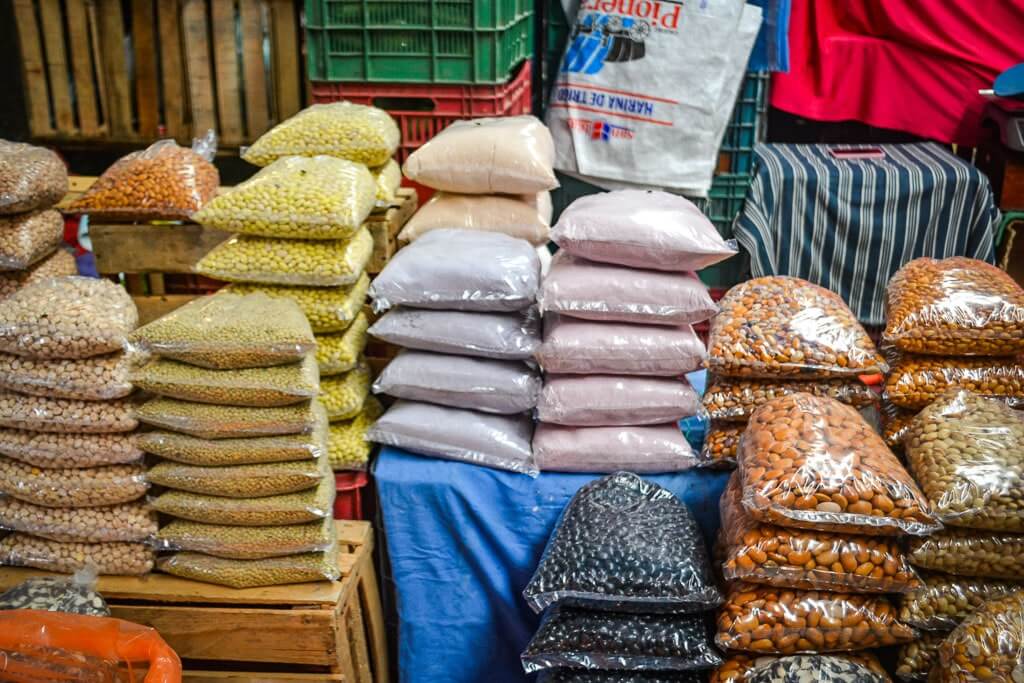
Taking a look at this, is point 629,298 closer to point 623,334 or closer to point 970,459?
point 623,334

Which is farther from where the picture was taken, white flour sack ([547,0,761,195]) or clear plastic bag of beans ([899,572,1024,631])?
white flour sack ([547,0,761,195])

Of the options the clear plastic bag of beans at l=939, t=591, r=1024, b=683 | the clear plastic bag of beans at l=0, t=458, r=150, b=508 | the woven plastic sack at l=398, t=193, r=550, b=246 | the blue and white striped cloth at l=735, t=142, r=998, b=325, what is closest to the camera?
the clear plastic bag of beans at l=939, t=591, r=1024, b=683

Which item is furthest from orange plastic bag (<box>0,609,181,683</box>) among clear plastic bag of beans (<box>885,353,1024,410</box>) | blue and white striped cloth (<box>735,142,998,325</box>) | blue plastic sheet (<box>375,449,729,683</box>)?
blue and white striped cloth (<box>735,142,998,325</box>)

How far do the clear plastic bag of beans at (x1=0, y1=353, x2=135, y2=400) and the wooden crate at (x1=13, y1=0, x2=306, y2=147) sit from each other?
2.58 m

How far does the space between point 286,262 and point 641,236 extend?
0.79m

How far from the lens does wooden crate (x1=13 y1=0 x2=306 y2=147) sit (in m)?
4.12

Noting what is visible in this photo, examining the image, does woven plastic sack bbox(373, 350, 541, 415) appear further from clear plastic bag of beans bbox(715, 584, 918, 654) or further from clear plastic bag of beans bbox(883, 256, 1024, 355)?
clear plastic bag of beans bbox(883, 256, 1024, 355)

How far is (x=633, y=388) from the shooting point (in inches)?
81.0

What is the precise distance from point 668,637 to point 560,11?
7.55 ft

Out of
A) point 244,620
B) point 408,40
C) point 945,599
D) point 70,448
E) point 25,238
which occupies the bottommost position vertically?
point 244,620

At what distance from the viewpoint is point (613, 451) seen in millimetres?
2070

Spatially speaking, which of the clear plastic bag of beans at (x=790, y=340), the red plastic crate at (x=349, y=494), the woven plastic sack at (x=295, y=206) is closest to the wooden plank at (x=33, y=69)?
the woven plastic sack at (x=295, y=206)

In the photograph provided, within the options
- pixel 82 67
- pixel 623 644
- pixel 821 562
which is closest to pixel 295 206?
pixel 623 644

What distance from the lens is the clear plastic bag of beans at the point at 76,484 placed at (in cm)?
191
